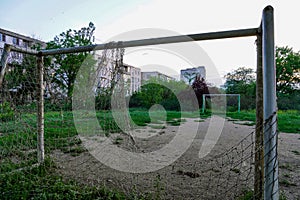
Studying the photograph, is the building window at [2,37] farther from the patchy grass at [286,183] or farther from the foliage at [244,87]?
the patchy grass at [286,183]

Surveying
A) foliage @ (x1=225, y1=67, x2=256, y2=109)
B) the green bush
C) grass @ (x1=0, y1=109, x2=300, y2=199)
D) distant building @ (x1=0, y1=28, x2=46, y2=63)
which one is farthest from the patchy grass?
distant building @ (x1=0, y1=28, x2=46, y2=63)

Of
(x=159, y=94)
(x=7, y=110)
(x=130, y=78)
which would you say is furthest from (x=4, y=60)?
(x=159, y=94)

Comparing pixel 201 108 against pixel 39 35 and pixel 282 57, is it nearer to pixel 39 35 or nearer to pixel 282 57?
pixel 282 57

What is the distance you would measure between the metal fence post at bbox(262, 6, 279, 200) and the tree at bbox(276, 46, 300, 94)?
1863cm

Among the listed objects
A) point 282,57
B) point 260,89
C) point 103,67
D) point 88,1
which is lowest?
point 260,89

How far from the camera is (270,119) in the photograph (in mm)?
1127

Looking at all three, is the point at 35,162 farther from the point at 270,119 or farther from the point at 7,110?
the point at 270,119

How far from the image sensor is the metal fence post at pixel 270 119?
1111 millimetres

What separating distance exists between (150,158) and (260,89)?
194 cm

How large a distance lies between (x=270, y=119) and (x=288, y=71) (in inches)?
801

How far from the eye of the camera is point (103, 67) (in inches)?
93.7

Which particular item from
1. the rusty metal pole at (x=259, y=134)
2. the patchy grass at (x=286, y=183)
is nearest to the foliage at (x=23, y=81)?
the rusty metal pole at (x=259, y=134)

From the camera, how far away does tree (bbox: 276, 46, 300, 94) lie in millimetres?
17281

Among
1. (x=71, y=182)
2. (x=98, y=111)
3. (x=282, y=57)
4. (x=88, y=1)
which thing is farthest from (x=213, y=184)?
(x=282, y=57)
